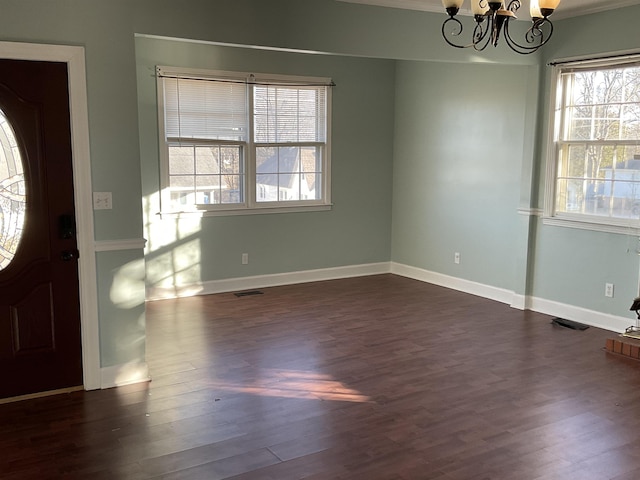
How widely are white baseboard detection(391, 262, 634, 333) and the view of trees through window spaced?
2.84 ft

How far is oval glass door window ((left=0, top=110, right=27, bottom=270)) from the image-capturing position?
136 inches

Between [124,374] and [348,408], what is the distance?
1.47 meters

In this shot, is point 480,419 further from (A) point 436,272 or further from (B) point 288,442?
(A) point 436,272

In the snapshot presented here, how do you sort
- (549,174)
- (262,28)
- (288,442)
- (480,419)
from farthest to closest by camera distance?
1. (549,174)
2. (262,28)
3. (480,419)
4. (288,442)

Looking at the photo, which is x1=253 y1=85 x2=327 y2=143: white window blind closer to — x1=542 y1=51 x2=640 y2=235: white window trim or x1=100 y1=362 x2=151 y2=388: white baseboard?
x1=542 y1=51 x2=640 y2=235: white window trim

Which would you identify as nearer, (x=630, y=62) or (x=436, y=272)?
(x=630, y=62)

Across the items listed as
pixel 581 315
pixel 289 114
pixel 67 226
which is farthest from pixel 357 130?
pixel 67 226

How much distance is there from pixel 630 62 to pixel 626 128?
1.70ft

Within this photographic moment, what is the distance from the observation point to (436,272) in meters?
6.80

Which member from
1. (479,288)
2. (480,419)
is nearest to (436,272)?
(479,288)

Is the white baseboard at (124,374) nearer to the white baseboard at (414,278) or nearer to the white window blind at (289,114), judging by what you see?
the white baseboard at (414,278)

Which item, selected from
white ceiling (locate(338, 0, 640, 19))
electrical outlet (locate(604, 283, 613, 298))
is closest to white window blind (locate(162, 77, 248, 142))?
white ceiling (locate(338, 0, 640, 19))

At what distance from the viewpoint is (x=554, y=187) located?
5473 mm

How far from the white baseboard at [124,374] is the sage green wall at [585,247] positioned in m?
3.66
